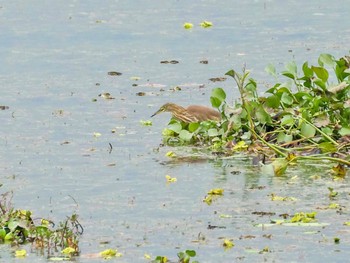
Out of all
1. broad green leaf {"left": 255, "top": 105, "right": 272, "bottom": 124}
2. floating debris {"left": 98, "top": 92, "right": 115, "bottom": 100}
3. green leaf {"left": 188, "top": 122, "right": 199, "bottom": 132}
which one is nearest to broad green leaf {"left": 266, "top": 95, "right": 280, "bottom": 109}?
broad green leaf {"left": 255, "top": 105, "right": 272, "bottom": 124}

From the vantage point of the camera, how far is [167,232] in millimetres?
8031

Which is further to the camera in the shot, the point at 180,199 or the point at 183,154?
the point at 183,154

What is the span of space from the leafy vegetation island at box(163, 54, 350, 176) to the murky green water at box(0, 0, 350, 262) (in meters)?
0.26

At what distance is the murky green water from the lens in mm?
7988

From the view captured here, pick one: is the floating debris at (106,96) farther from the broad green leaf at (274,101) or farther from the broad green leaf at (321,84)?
the broad green leaf at (321,84)

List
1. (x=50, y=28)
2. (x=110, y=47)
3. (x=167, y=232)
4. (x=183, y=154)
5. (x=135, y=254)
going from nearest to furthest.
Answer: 1. (x=135, y=254)
2. (x=167, y=232)
3. (x=183, y=154)
4. (x=110, y=47)
5. (x=50, y=28)

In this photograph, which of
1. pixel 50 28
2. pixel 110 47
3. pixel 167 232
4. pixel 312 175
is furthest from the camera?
pixel 50 28

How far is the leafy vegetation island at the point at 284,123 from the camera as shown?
10.1 meters

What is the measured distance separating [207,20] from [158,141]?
6.08m

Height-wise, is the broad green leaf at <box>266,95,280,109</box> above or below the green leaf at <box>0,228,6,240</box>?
above

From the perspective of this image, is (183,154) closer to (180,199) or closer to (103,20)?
(180,199)

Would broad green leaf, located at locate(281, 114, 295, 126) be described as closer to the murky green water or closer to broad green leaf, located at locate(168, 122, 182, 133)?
the murky green water

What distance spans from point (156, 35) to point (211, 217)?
782 cm

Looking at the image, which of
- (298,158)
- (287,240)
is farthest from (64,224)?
(298,158)
